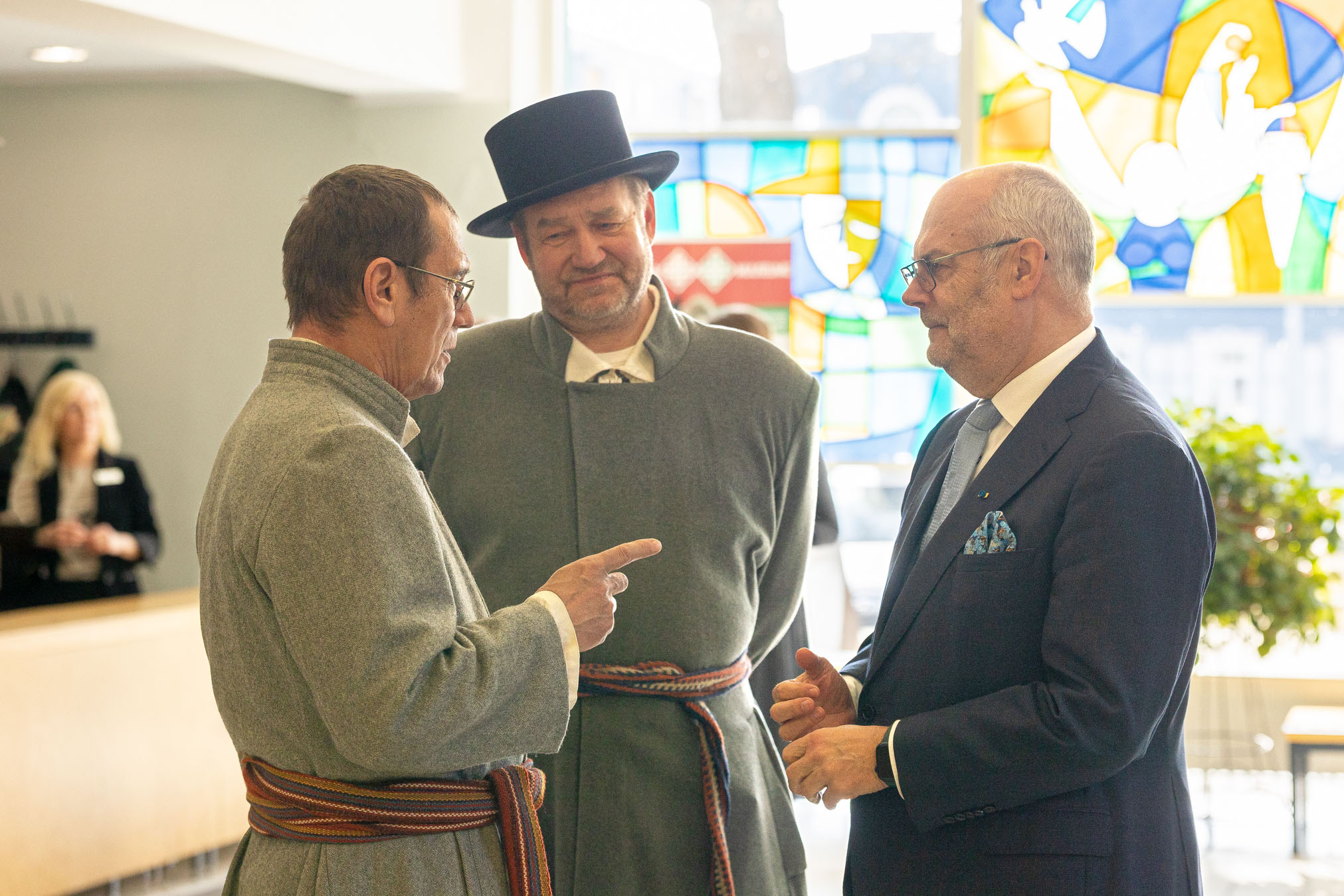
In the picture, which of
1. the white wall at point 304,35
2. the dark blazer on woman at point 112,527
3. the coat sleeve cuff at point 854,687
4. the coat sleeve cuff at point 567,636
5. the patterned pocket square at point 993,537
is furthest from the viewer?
the dark blazer on woman at point 112,527

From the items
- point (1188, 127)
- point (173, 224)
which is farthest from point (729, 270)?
point (173, 224)

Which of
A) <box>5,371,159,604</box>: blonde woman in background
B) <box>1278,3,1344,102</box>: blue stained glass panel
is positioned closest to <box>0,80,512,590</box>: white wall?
<box>5,371,159,604</box>: blonde woman in background

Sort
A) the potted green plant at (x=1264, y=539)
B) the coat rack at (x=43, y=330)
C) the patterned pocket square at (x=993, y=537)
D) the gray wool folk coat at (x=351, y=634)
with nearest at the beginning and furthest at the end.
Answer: the gray wool folk coat at (x=351, y=634), the patterned pocket square at (x=993, y=537), the potted green plant at (x=1264, y=539), the coat rack at (x=43, y=330)

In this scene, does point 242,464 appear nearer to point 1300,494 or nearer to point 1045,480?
point 1045,480

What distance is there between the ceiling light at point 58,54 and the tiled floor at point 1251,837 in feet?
13.3

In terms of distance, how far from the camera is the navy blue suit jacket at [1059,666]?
1.42m

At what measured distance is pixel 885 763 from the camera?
1556 millimetres

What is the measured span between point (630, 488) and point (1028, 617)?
71cm

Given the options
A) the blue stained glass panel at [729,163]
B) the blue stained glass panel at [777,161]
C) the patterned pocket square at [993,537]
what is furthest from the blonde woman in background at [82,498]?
the patterned pocket square at [993,537]

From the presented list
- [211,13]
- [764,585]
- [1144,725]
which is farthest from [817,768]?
[211,13]

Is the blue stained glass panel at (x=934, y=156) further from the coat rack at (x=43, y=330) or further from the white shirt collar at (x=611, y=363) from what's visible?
the coat rack at (x=43, y=330)

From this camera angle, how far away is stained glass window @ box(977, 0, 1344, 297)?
466 cm

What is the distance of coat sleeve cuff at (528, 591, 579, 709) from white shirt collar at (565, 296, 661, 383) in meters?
0.75

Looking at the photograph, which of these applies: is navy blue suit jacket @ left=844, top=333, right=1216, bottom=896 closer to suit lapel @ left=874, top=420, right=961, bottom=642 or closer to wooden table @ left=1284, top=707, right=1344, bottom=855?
suit lapel @ left=874, top=420, right=961, bottom=642
